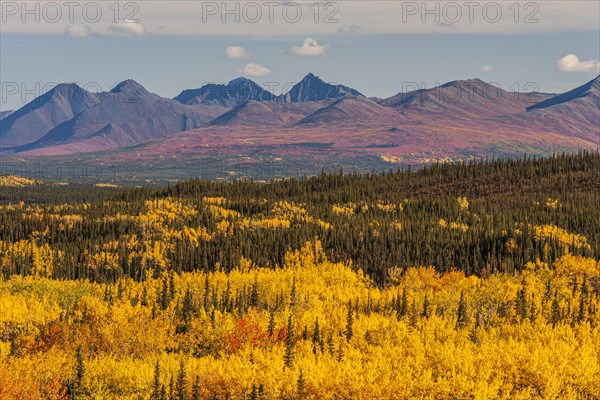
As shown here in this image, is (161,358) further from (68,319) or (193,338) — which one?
(68,319)

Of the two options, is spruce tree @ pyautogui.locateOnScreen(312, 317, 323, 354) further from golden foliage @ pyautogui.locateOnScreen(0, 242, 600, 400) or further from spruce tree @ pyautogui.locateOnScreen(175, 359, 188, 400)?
spruce tree @ pyautogui.locateOnScreen(175, 359, 188, 400)

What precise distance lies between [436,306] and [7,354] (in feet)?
312

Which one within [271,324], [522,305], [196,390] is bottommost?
[271,324]

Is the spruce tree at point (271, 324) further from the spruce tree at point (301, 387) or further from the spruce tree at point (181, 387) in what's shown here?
the spruce tree at point (301, 387)

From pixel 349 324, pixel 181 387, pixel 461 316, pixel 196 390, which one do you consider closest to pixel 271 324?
pixel 349 324

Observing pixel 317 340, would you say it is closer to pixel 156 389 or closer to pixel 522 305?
pixel 156 389

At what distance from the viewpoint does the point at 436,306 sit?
19600 cm

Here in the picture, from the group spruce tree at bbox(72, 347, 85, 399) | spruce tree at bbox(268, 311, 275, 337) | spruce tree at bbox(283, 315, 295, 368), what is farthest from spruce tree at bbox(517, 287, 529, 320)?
spruce tree at bbox(72, 347, 85, 399)

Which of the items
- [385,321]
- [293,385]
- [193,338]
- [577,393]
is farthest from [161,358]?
[577,393]

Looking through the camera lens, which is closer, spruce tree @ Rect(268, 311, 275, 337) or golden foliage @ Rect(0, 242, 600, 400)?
golden foliage @ Rect(0, 242, 600, 400)

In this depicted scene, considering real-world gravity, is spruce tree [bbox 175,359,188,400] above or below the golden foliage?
above

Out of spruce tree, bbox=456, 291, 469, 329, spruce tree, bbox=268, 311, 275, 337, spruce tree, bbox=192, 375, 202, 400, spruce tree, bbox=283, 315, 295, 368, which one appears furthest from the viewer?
spruce tree, bbox=456, 291, 469, 329

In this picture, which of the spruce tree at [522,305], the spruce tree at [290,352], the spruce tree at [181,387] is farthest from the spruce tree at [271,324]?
the spruce tree at [522,305]

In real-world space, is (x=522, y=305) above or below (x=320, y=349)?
above
